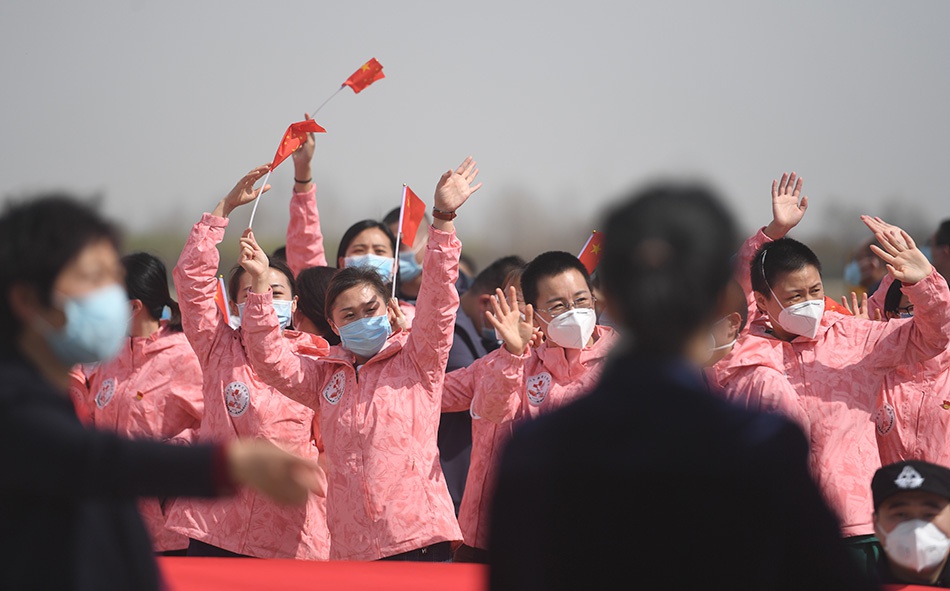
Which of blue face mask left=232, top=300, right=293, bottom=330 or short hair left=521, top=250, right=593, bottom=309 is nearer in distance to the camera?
short hair left=521, top=250, right=593, bottom=309

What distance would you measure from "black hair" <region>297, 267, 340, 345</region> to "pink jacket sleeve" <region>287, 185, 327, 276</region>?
34.5 inches

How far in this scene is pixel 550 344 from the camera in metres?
4.87

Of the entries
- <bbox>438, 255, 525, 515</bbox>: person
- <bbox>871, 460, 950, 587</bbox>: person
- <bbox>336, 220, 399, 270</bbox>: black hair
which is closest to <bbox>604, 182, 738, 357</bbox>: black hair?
<bbox>871, 460, 950, 587</bbox>: person

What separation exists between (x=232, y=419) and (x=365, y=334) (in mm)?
767

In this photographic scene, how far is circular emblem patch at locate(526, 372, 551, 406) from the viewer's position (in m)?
4.73

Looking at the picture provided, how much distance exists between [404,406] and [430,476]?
30 cm

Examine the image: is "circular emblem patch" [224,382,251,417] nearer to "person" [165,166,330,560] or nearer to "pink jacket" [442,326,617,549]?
"person" [165,166,330,560]

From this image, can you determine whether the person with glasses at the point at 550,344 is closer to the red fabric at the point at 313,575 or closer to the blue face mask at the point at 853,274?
the red fabric at the point at 313,575

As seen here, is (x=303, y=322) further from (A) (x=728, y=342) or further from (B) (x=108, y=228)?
(B) (x=108, y=228)

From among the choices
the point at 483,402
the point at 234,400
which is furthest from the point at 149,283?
the point at 483,402

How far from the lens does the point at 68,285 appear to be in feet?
6.75

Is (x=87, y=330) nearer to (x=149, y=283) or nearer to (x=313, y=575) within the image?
(x=313, y=575)

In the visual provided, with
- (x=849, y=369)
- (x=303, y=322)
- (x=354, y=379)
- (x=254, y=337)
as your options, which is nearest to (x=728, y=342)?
(x=849, y=369)

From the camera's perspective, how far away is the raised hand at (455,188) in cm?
451
